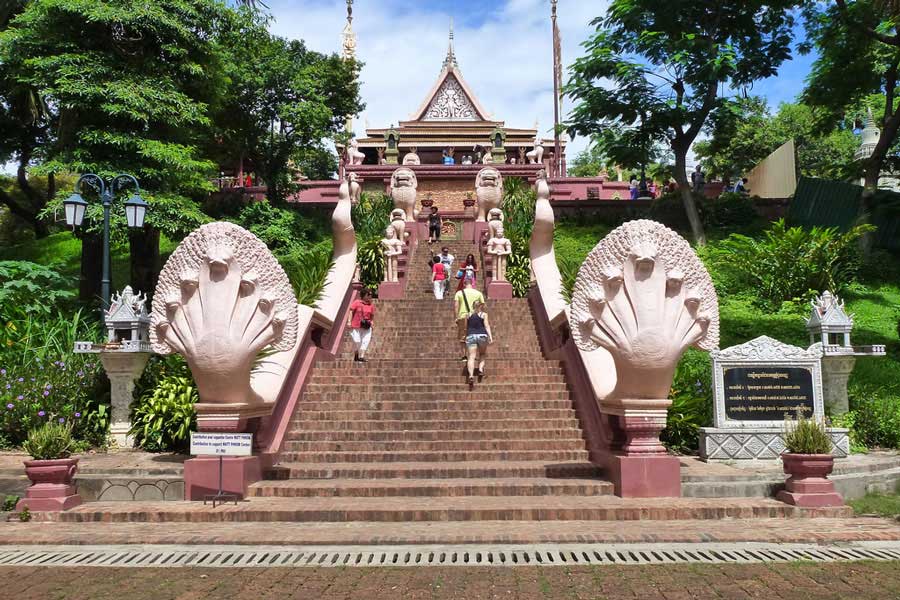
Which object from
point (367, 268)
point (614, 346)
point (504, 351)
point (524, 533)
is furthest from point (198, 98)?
point (524, 533)

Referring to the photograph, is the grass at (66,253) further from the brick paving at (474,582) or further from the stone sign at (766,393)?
the brick paving at (474,582)

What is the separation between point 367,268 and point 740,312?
786 cm

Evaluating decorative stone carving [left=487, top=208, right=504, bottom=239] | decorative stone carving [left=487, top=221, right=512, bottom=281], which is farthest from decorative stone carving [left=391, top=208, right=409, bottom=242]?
decorative stone carving [left=487, top=221, right=512, bottom=281]

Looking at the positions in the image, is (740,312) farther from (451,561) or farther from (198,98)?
(198,98)

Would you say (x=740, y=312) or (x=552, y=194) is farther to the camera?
(x=552, y=194)

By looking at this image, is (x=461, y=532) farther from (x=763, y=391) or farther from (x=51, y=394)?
(x=51, y=394)

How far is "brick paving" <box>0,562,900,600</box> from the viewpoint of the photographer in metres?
4.52

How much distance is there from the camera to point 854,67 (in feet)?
62.7

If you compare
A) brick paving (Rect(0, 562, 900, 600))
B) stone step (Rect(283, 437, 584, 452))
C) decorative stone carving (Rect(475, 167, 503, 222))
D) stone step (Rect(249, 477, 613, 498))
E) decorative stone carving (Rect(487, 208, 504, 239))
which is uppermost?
decorative stone carving (Rect(475, 167, 503, 222))

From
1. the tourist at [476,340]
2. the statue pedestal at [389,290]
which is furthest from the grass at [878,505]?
the statue pedestal at [389,290]

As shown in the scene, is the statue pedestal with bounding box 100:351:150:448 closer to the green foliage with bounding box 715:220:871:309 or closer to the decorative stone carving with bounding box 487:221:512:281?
the decorative stone carving with bounding box 487:221:512:281

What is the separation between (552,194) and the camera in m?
28.7

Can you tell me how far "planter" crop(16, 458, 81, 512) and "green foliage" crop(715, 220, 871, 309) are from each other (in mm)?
13300

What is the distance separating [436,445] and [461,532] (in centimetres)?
286
